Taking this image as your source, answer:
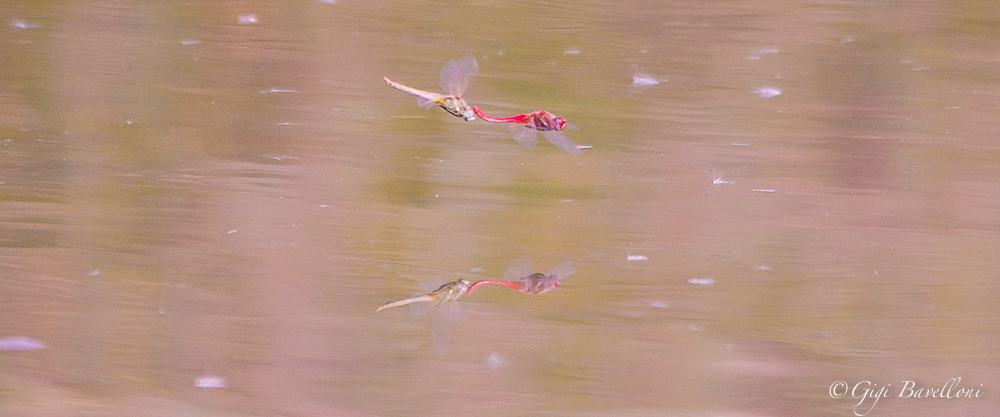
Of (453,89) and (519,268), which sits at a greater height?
(453,89)

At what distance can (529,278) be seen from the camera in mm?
962

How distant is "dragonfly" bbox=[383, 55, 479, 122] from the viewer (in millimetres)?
927

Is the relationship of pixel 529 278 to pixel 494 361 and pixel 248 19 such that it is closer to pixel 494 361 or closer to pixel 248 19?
pixel 494 361

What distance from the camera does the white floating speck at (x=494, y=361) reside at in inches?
37.5

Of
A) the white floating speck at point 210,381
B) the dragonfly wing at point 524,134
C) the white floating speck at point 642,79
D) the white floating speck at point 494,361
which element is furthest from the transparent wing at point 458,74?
the white floating speck at point 210,381

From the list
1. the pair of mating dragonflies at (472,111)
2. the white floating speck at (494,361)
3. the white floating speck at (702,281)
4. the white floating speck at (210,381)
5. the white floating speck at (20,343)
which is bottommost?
the white floating speck at (210,381)

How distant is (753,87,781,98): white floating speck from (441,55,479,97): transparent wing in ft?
1.61

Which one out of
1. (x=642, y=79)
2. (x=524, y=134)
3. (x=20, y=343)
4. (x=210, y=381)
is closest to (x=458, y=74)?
(x=524, y=134)

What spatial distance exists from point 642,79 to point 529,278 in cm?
40

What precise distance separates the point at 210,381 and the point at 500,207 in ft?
1.91

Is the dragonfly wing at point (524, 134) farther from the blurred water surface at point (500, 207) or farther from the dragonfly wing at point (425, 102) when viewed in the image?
the dragonfly wing at point (425, 102)

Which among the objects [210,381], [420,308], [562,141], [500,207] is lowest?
[210,381]

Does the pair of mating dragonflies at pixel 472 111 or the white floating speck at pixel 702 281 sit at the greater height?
the pair of mating dragonflies at pixel 472 111

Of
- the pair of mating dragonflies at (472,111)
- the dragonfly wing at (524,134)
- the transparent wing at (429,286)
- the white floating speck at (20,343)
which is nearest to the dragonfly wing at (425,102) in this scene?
the pair of mating dragonflies at (472,111)
